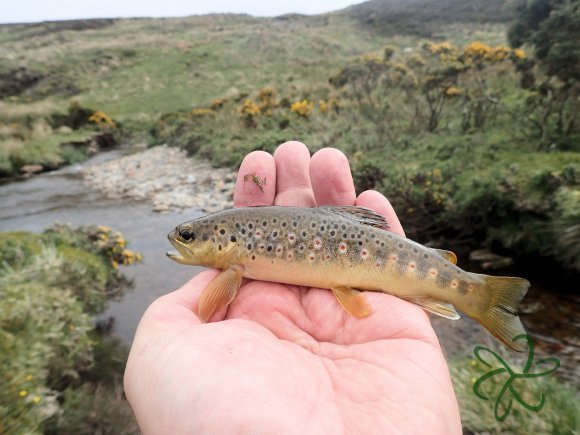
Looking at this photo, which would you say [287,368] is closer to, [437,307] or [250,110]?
[437,307]

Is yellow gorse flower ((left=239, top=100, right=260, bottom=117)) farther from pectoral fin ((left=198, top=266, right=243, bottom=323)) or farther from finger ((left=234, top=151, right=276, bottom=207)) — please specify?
pectoral fin ((left=198, top=266, right=243, bottom=323))

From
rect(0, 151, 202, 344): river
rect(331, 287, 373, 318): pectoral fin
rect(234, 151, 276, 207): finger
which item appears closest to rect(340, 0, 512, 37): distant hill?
rect(0, 151, 202, 344): river

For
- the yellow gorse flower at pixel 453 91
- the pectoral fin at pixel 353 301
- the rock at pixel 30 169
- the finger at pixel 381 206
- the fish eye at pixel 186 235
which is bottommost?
the rock at pixel 30 169

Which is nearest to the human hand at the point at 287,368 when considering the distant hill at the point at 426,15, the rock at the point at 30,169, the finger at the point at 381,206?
the finger at the point at 381,206

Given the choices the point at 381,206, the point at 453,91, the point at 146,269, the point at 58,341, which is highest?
the point at 381,206

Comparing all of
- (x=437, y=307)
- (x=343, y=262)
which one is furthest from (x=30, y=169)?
(x=437, y=307)

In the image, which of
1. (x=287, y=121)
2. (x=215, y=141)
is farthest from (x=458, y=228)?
(x=215, y=141)

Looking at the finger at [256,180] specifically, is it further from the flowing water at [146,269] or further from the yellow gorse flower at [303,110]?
the yellow gorse flower at [303,110]
